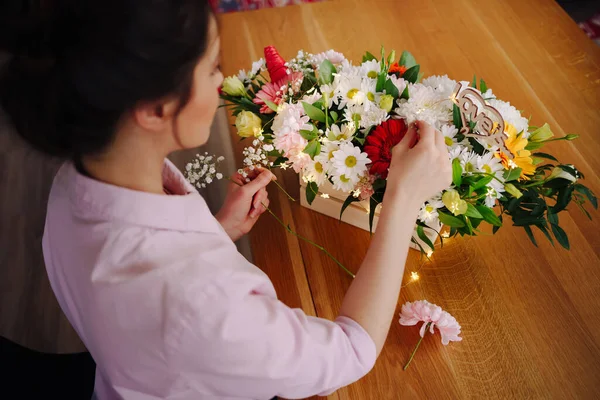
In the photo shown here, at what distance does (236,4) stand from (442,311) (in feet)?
6.47

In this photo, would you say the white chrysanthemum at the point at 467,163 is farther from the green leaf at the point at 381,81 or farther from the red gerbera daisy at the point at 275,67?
the red gerbera daisy at the point at 275,67

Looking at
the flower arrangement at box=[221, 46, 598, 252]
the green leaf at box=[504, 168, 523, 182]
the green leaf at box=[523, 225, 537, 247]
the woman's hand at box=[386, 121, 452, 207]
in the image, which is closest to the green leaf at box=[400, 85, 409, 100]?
the flower arrangement at box=[221, 46, 598, 252]

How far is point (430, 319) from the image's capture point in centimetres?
78

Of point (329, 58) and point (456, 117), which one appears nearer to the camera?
point (456, 117)

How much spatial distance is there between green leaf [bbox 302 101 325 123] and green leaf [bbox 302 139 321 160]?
0.05 m

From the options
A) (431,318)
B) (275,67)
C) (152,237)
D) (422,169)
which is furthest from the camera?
(275,67)

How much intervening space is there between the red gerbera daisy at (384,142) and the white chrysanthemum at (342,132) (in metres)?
0.03

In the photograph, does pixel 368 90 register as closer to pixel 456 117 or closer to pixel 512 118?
pixel 456 117

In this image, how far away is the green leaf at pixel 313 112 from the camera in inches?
30.8

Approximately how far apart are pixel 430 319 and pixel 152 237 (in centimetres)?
51

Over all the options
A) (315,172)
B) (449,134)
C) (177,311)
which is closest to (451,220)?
(449,134)

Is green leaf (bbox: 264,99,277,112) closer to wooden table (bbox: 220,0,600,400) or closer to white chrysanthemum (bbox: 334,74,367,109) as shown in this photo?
white chrysanthemum (bbox: 334,74,367,109)

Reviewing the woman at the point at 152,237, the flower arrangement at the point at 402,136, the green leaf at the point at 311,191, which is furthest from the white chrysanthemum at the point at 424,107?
the woman at the point at 152,237

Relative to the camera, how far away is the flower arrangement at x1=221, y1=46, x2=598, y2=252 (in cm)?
74
